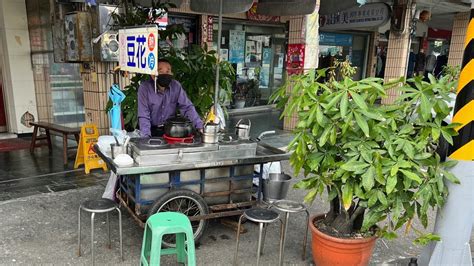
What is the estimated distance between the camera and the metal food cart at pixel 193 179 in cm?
347

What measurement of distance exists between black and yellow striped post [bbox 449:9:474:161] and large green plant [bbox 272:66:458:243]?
115 mm

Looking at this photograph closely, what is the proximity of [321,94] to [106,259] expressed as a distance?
2.54 m

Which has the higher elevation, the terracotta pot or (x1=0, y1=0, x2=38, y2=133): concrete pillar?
(x1=0, y1=0, x2=38, y2=133): concrete pillar

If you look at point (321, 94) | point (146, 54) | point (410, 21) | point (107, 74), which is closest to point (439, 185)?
point (321, 94)

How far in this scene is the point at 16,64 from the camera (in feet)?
24.7

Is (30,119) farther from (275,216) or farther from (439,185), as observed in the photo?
(439,185)

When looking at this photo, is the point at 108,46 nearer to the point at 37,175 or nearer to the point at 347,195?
the point at 37,175

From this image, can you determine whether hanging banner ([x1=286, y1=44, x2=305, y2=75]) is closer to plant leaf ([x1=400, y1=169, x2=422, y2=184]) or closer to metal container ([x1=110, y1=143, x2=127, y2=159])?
metal container ([x1=110, y1=143, x2=127, y2=159])

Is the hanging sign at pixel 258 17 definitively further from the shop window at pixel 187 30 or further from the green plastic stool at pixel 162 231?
the green plastic stool at pixel 162 231

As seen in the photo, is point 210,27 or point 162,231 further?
point 210,27

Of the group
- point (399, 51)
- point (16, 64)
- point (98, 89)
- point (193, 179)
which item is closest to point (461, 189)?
point (193, 179)

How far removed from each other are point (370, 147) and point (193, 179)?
1.76 m

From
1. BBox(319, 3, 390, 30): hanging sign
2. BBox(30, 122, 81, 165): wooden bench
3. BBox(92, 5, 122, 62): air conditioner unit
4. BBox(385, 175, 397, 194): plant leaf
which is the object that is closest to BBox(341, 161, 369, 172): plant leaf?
BBox(385, 175, 397, 194): plant leaf

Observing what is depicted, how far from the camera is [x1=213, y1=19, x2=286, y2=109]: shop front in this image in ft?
35.2
